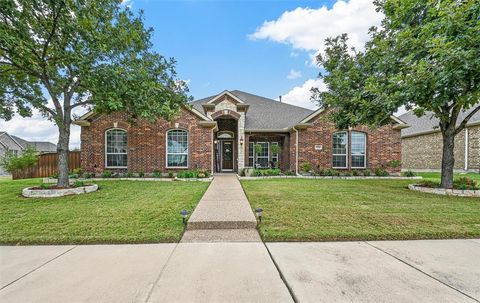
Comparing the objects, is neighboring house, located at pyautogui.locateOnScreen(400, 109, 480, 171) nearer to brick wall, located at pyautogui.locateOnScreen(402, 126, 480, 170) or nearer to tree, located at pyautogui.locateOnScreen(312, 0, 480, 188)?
brick wall, located at pyautogui.locateOnScreen(402, 126, 480, 170)

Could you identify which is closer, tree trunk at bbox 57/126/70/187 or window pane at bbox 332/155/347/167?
tree trunk at bbox 57/126/70/187

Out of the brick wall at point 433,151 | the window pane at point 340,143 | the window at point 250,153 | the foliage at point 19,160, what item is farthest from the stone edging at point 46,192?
the brick wall at point 433,151

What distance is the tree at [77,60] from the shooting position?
6.54 m

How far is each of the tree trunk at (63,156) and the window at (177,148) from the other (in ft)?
16.0

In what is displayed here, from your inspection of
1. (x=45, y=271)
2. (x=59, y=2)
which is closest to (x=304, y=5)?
(x=59, y=2)

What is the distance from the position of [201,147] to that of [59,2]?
789cm

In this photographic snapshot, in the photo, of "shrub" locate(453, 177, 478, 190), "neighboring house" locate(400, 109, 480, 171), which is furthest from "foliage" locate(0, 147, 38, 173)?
"neighboring house" locate(400, 109, 480, 171)

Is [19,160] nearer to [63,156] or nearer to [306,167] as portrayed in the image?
[63,156]

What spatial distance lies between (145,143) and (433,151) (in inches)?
883

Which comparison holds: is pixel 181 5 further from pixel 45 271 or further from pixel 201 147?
pixel 45 271

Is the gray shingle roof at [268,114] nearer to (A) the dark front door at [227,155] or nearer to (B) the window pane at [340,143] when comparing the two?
(A) the dark front door at [227,155]

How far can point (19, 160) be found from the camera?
12.6 metres

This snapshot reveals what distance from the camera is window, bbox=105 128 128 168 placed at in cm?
1238

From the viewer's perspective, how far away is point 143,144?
40.5ft
